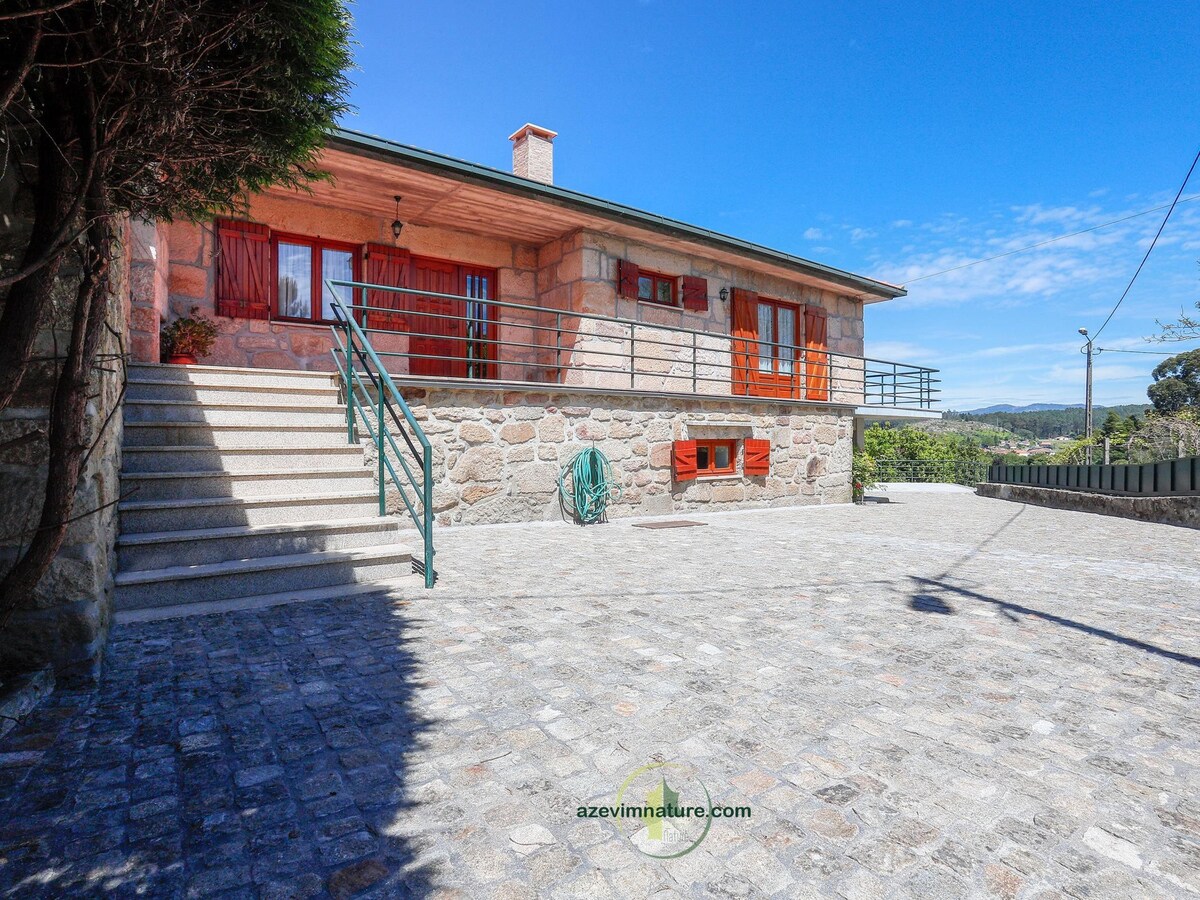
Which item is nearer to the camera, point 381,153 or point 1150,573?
point 1150,573

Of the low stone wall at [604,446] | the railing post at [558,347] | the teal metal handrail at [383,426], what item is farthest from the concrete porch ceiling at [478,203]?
the low stone wall at [604,446]

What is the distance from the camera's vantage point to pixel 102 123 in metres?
2.28

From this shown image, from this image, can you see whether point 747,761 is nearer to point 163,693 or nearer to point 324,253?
point 163,693

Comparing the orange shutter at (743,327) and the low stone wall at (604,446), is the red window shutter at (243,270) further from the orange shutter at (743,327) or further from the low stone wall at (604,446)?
the orange shutter at (743,327)

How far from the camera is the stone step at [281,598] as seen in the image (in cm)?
341

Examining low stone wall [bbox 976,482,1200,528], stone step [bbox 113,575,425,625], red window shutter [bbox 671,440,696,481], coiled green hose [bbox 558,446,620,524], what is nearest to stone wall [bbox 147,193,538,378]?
coiled green hose [bbox 558,446,620,524]

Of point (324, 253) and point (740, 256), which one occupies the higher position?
point (740, 256)

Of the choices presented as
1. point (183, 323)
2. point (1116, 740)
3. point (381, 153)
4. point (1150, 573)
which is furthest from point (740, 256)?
point (1116, 740)

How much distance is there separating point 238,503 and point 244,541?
0.35 m

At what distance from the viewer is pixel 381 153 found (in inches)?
278

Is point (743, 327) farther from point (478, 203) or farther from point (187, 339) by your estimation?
point (187, 339)

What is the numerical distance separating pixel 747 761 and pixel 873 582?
3.10 m

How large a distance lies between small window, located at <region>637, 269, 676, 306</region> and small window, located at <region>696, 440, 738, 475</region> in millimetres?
2595

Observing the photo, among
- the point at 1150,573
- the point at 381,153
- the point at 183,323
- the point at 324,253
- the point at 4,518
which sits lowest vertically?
the point at 1150,573
